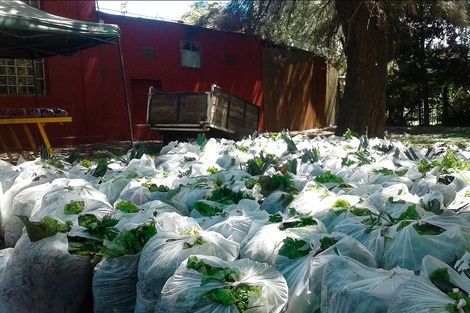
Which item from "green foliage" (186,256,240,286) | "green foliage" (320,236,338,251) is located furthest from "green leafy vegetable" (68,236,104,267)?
"green foliage" (320,236,338,251)

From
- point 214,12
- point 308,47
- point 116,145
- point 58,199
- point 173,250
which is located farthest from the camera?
point 308,47

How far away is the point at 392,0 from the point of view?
13789mm

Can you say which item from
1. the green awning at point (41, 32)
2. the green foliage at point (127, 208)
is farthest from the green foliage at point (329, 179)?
the green awning at point (41, 32)

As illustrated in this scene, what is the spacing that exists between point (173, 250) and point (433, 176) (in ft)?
7.88

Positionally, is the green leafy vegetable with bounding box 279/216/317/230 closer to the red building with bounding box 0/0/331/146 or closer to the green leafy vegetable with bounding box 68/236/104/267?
the green leafy vegetable with bounding box 68/236/104/267

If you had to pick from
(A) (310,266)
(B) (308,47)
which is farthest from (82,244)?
(B) (308,47)

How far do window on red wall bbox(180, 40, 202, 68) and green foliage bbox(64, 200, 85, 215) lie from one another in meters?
13.5

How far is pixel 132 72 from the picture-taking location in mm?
15578

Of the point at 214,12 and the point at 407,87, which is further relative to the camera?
the point at 407,87

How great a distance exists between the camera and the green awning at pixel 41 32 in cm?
749

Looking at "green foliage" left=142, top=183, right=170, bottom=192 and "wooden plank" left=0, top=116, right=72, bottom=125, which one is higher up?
"wooden plank" left=0, top=116, right=72, bottom=125

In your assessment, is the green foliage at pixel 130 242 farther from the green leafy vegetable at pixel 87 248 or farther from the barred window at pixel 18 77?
the barred window at pixel 18 77

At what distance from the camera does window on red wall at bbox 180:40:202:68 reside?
17.0 metres

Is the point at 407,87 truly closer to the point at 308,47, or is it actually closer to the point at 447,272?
the point at 308,47
